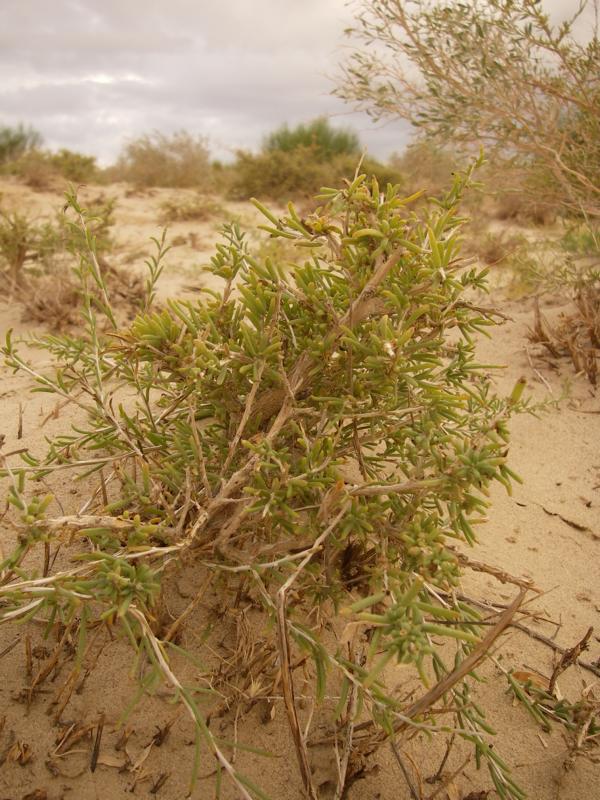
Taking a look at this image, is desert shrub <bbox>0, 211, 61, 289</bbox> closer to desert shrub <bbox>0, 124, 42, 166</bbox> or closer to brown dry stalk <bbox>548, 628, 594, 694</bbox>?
brown dry stalk <bbox>548, 628, 594, 694</bbox>

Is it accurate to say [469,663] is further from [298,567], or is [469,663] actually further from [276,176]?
[276,176]

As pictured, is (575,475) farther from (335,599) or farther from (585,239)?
(585,239)

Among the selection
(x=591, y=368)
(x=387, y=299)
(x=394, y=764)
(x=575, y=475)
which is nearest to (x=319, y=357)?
(x=387, y=299)

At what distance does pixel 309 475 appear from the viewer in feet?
4.09

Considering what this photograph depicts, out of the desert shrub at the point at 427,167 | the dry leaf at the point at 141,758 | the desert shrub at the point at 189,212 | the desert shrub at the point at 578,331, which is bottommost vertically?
the dry leaf at the point at 141,758

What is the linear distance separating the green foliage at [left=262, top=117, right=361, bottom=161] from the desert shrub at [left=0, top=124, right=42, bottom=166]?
171 inches

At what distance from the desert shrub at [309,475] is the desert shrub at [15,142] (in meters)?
10.9

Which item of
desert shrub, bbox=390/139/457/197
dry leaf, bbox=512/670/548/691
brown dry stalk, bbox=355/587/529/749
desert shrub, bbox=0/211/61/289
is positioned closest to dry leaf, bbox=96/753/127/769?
brown dry stalk, bbox=355/587/529/749

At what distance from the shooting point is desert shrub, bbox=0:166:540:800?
1091 mm

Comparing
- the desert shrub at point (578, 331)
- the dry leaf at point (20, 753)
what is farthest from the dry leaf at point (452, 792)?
the desert shrub at point (578, 331)

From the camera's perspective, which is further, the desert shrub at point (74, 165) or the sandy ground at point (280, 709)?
the desert shrub at point (74, 165)

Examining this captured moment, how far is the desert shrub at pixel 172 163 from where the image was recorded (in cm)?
967

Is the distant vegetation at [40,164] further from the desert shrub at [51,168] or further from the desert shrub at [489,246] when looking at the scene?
the desert shrub at [489,246]

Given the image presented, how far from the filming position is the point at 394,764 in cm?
137
